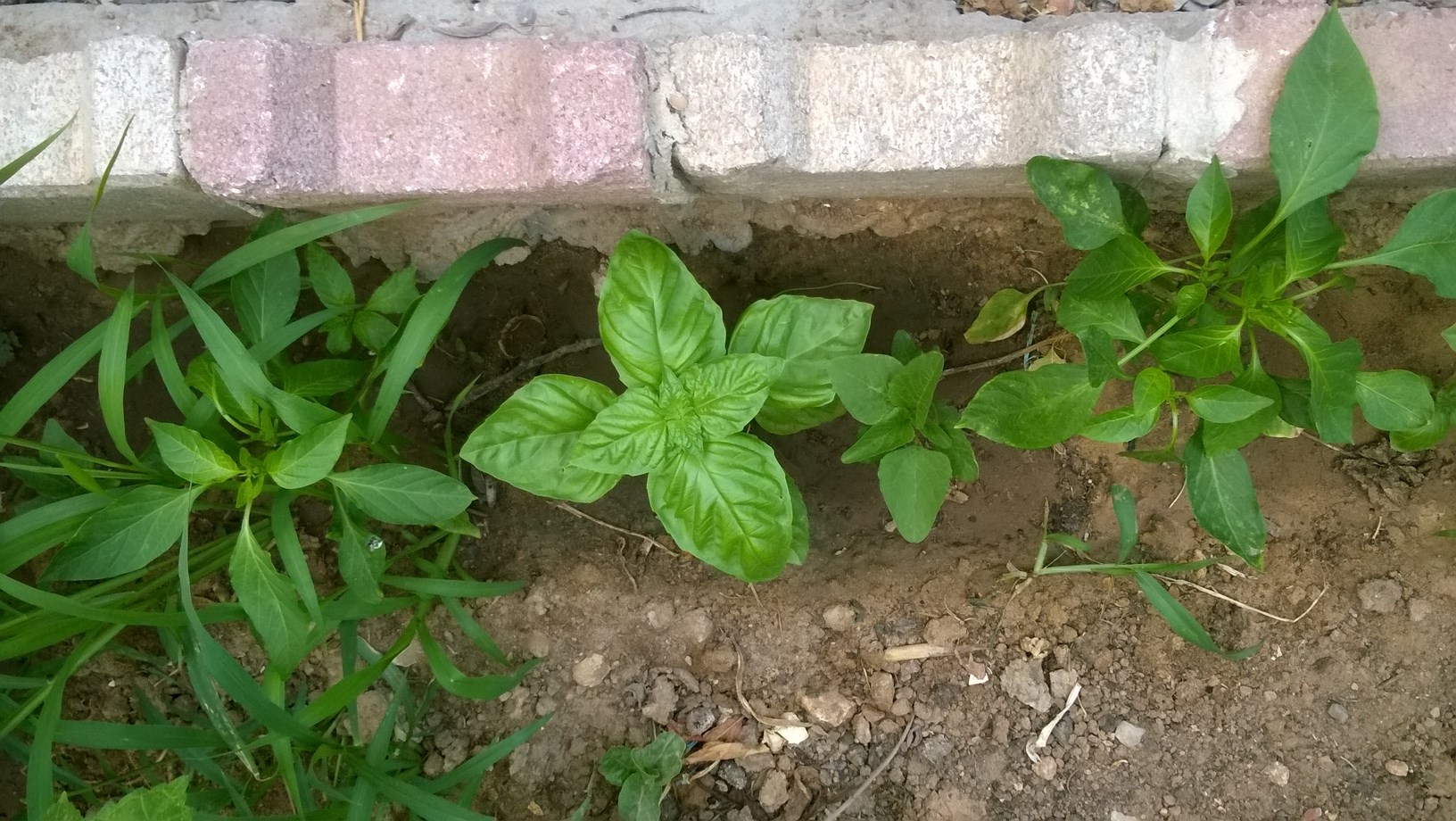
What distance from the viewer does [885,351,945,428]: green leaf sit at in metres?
1.60

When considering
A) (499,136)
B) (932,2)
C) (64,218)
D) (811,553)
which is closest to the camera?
(499,136)

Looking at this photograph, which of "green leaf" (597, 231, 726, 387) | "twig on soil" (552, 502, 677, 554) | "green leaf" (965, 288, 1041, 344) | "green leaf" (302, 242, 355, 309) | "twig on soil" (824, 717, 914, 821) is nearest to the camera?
"green leaf" (597, 231, 726, 387)

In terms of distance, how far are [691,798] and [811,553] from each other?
586 millimetres

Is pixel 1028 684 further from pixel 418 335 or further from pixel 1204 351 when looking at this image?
pixel 418 335

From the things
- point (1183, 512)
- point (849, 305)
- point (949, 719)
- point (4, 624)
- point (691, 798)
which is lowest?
point (691, 798)

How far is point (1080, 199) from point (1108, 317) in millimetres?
208

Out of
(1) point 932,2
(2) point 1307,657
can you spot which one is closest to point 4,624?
(1) point 932,2

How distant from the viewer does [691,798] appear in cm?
204

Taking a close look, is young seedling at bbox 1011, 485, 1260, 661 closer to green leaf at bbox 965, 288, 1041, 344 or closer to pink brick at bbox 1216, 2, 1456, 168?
green leaf at bbox 965, 288, 1041, 344

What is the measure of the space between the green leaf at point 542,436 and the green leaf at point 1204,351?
0.93 meters

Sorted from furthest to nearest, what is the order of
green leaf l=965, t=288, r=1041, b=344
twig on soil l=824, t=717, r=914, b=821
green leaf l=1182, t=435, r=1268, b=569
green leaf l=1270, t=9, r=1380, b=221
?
twig on soil l=824, t=717, r=914, b=821, green leaf l=965, t=288, r=1041, b=344, green leaf l=1182, t=435, r=1268, b=569, green leaf l=1270, t=9, r=1380, b=221

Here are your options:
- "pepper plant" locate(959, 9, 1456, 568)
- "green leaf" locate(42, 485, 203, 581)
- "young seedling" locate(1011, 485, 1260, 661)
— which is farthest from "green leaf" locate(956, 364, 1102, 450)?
"green leaf" locate(42, 485, 203, 581)

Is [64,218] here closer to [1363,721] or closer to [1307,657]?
[1307,657]

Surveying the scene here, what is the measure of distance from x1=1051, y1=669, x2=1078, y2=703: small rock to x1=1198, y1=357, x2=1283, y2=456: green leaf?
2.07ft
